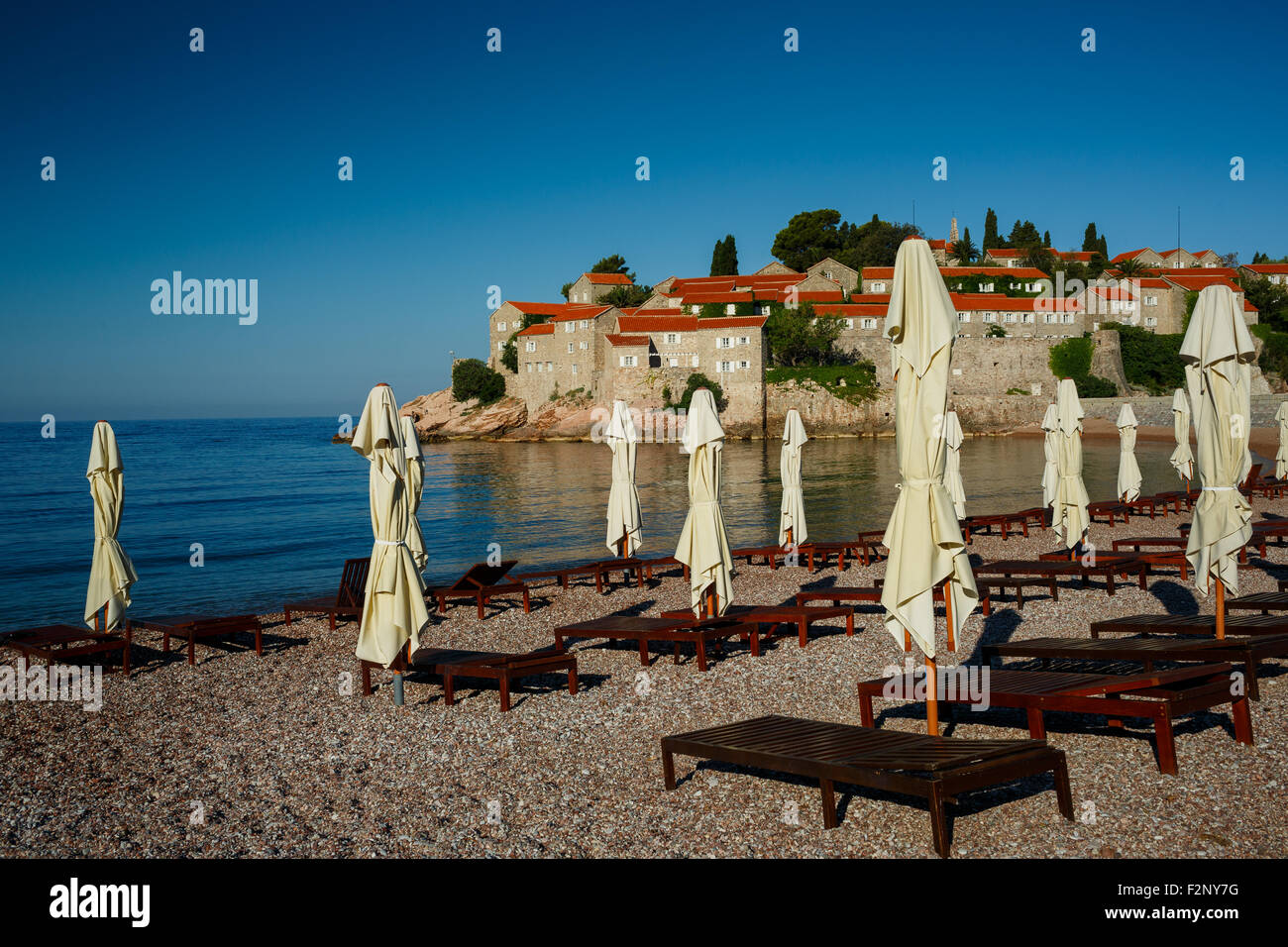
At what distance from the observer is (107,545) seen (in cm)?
1218

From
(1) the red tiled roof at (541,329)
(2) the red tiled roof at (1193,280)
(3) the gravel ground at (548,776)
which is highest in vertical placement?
(2) the red tiled roof at (1193,280)

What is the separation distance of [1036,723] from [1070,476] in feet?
32.5

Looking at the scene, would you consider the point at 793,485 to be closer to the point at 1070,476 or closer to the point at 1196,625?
the point at 1070,476

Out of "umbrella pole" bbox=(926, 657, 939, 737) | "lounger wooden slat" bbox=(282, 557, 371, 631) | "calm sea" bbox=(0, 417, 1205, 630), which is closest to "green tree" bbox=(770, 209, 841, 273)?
"calm sea" bbox=(0, 417, 1205, 630)

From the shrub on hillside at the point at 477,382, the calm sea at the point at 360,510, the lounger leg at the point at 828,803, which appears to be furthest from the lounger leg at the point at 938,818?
the shrub on hillside at the point at 477,382

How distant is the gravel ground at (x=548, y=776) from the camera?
5.79m

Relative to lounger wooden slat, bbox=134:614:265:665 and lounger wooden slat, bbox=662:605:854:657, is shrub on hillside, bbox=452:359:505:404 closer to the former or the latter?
lounger wooden slat, bbox=134:614:265:665

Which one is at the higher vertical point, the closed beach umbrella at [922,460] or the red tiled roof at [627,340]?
the red tiled roof at [627,340]

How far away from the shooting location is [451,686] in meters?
9.36

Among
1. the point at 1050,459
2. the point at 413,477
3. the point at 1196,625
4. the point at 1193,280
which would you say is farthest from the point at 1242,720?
the point at 1193,280

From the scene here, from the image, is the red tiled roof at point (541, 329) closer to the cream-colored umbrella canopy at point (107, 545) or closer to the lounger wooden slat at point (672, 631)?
the cream-colored umbrella canopy at point (107, 545)

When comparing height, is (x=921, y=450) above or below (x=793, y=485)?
above

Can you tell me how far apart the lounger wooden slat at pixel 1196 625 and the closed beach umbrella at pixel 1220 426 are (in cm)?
36
